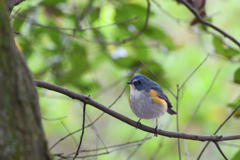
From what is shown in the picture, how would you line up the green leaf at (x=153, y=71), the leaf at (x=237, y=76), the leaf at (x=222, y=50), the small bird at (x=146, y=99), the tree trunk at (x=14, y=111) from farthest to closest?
the green leaf at (x=153, y=71) → the leaf at (x=222, y=50) → the small bird at (x=146, y=99) → the leaf at (x=237, y=76) → the tree trunk at (x=14, y=111)

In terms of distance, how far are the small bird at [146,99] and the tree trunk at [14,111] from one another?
7.99ft

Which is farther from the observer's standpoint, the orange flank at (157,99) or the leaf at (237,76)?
the orange flank at (157,99)

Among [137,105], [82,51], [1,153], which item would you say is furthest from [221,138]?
[82,51]

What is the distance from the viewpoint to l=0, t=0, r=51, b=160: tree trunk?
4.40 feet

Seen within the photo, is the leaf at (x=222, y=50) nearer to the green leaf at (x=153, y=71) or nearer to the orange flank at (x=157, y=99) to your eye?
the green leaf at (x=153, y=71)

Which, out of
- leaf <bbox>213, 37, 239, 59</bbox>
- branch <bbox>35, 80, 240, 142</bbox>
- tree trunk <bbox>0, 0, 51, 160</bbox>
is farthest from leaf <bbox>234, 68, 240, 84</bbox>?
tree trunk <bbox>0, 0, 51, 160</bbox>

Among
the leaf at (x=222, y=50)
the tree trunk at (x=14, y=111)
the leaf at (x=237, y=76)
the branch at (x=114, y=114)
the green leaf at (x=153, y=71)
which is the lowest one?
the tree trunk at (x=14, y=111)

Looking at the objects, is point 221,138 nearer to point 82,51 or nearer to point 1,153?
point 1,153

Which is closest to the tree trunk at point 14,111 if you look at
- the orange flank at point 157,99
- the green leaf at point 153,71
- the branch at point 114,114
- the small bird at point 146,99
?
the branch at point 114,114

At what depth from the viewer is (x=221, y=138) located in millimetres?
2811

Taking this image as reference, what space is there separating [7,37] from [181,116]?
739 centimetres

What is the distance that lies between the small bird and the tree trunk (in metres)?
2.44

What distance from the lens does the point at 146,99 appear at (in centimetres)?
390

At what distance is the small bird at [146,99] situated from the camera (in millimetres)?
3848
